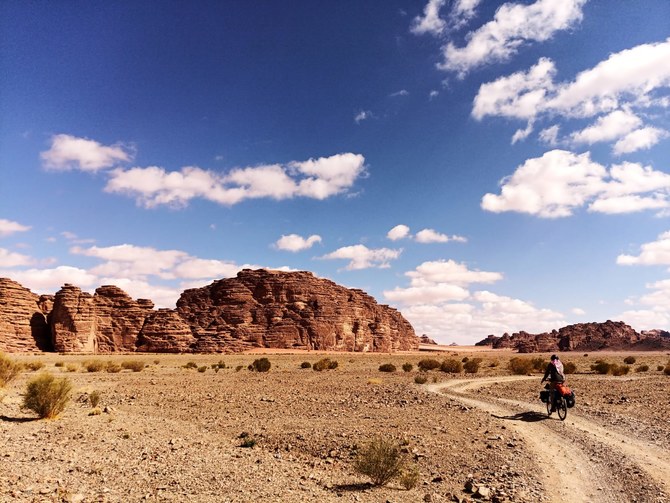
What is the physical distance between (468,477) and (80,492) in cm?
686

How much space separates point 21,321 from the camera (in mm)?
87625

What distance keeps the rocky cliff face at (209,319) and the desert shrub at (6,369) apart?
78.3 meters

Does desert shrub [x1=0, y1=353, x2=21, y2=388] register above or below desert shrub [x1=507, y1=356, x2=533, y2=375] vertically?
above

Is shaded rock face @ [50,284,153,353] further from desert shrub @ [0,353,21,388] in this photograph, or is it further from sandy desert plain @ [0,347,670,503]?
sandy desert plain @ [0,347,670,503]

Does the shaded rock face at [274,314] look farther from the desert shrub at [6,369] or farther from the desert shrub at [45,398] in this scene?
→ the desert shrub at [45,398]

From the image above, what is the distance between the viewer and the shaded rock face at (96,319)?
90750 mm

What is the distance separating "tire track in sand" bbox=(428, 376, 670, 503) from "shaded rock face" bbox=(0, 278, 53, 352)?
9634 cm

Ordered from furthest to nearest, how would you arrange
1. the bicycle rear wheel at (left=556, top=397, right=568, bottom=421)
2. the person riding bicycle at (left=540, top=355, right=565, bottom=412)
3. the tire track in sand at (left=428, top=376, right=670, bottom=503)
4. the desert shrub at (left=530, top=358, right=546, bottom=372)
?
1. the desert shrub at (left=530, top=358, right=546, bottom=372)
2. the person riding bicycle at (left=540, top=355, right=565, bottom=412)
3. the bicycle rear wheel at (left=556, top=397, right=568, bottom=421)
4. the tire track in sand at (left=428, top=376, right=670, bottom=503)

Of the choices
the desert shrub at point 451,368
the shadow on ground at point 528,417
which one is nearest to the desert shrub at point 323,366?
the desert shrub at point 451,368

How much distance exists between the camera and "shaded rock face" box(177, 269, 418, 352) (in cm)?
11156

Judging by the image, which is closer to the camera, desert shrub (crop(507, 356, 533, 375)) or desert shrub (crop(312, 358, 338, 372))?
desert shrub (crop(507, 356, 533, 375))

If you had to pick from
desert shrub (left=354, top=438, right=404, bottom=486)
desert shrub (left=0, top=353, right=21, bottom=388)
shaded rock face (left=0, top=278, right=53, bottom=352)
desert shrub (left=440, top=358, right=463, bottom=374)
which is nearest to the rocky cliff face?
shaded rock face (left=0, top=278, right=53, bottom=352)

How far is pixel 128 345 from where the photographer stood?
99750 millimetres

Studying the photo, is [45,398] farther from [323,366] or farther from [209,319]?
[209,319]
